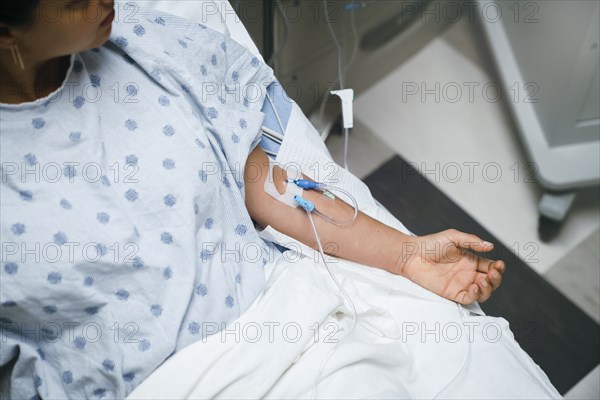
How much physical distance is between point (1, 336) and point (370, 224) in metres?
0.65

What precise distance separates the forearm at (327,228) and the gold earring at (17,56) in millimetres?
424

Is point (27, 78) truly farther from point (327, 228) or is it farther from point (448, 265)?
point (448, 265)

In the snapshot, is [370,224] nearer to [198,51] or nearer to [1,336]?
[198,51]

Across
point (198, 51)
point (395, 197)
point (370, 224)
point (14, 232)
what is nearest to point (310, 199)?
point (370, 224)

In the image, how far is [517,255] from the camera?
1.81 m

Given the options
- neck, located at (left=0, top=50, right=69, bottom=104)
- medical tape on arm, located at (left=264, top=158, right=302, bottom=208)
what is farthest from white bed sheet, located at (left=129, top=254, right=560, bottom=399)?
neck, located at (left=0, top=50, right=69, bottom=104)

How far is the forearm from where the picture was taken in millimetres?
1219

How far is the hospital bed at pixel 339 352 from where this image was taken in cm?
100

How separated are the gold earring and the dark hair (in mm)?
58

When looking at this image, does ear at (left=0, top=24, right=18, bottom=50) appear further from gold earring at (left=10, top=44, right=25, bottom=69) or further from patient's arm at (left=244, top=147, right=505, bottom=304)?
patient's arm at (left=244, top=147, right=505, bottom=304)

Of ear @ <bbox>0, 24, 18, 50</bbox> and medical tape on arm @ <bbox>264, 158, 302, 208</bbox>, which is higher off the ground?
ear @ <bbox>0, 24, 18, 50</bbox>

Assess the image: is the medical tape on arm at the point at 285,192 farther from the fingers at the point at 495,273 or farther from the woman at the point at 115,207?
the fingers at the point at 495,273

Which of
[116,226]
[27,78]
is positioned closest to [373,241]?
[116,226]

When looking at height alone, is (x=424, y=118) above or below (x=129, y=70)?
below
